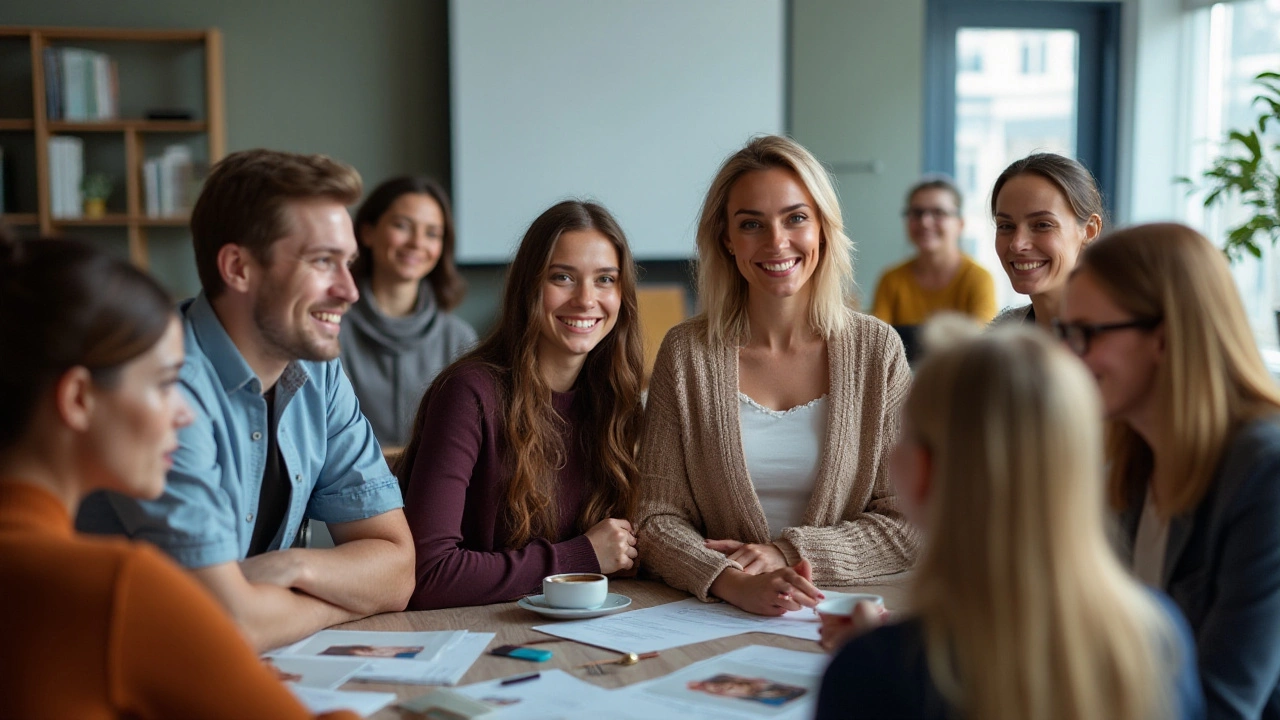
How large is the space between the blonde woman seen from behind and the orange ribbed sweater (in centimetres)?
66

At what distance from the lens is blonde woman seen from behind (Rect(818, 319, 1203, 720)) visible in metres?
0.97

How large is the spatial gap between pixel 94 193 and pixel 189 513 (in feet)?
13.3

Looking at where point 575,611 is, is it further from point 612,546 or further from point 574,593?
point 612,546

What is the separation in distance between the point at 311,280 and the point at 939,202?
356 cm

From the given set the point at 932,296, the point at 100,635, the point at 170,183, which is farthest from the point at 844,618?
the point at 170,183

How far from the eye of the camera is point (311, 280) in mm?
1776

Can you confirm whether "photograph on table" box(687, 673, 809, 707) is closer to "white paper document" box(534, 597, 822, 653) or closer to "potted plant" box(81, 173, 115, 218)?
"white paper document" box(534, 597, 822, 653)

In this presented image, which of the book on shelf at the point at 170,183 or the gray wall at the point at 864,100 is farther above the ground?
the gray wall at the point at 864,100

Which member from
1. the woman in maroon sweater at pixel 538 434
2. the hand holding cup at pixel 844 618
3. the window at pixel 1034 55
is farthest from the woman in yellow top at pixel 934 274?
the hand holding cup at pixel 844 618

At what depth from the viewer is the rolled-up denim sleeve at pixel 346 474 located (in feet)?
6.27

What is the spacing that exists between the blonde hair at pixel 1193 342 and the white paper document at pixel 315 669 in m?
1.07

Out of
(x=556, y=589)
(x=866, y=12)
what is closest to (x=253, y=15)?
(x=866, y=12)

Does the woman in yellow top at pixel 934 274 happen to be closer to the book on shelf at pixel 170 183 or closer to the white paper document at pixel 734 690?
the book on shelf at pixel 170 183

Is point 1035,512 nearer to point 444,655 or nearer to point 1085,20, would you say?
point 444,655
